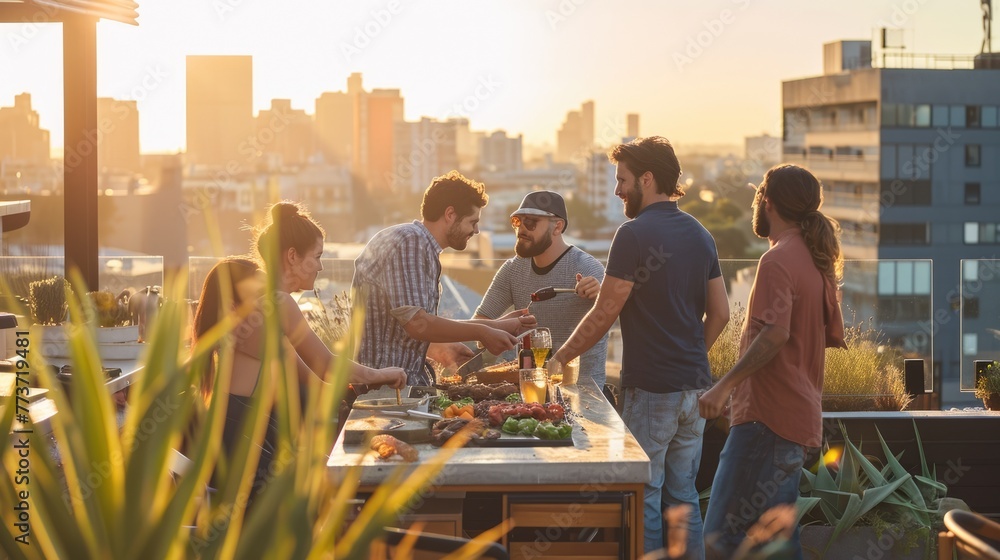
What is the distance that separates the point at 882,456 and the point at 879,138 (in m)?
73.1

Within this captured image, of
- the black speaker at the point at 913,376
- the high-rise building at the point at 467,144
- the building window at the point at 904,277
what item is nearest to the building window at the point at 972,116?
the high-rise building at the point at 467,144

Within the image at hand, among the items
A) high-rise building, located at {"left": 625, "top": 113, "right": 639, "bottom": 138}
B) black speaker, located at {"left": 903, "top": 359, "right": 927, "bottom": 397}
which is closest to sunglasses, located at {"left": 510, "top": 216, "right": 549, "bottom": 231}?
black speaker, located at {"left": 903, "top": 359, "right": 927, "bottom": 397}

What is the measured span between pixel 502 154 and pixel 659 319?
274 ft

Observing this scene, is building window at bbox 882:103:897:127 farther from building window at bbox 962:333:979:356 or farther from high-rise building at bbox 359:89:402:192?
building window at bbox 962:333:979:356

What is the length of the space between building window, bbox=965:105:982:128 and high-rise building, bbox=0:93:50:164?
54.8 meters

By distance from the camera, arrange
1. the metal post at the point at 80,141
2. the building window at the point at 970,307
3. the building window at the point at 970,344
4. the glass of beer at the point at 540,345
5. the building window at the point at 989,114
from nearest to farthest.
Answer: the glass of beer at the point at 540,345, the metal post at the point at 80,141, the building window at the point at 970,344, the building window at the point at 970,307, the building window at the point at 989,114

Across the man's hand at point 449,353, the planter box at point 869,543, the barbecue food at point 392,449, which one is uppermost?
the man's hand at point 449,353

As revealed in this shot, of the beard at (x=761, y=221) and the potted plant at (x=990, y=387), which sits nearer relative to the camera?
the beard at (x=761, y=221)

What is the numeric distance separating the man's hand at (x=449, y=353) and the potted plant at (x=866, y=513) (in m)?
1.45

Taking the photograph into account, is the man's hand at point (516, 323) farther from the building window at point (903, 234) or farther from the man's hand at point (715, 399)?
the building window at point (903, 234)

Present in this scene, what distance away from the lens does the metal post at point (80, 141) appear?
528 cm

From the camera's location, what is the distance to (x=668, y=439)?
381 centimetres

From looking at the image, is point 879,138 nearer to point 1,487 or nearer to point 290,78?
point 290,78

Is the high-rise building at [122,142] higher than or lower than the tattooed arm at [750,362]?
higher
